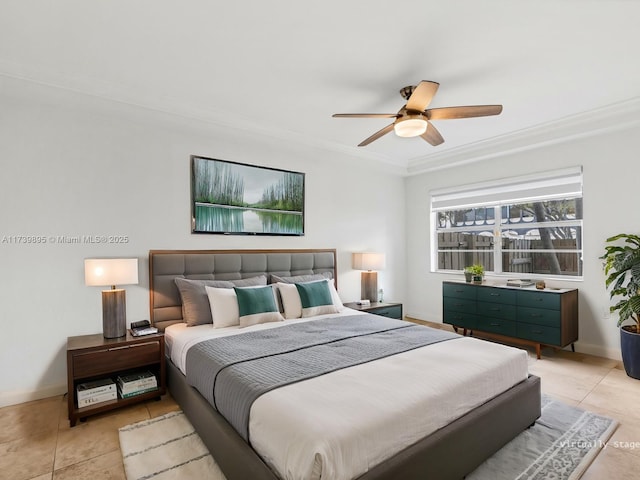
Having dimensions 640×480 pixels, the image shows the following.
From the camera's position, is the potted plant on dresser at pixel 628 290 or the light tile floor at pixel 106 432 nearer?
the light tile floor at pixel 106 432

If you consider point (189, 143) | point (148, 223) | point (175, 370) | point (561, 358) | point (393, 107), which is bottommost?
point (561, 358)

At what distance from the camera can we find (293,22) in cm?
214

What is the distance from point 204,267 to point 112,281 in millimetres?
934

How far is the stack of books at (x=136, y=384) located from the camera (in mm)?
2725

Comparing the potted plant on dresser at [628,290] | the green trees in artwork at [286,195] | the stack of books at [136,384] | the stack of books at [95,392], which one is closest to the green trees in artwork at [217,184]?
the green trees in artwork at [286,195]

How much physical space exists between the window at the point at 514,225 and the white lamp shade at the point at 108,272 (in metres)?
4.38

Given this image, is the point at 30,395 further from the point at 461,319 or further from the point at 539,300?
the point at 539,300

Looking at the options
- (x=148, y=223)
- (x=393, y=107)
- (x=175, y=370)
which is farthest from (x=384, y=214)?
(x=175, y=370)

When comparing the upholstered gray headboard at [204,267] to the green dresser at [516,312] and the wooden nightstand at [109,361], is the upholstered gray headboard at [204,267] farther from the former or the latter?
the green dresser at [516,312]

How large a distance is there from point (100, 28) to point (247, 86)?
1104mm

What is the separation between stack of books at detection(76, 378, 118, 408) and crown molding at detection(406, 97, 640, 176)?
4795mm

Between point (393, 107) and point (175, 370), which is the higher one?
point (393, 107)

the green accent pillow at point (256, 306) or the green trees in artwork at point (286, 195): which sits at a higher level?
the green trees in artwork at point (286, 195)

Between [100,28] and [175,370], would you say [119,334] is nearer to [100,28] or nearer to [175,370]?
[175,370]
